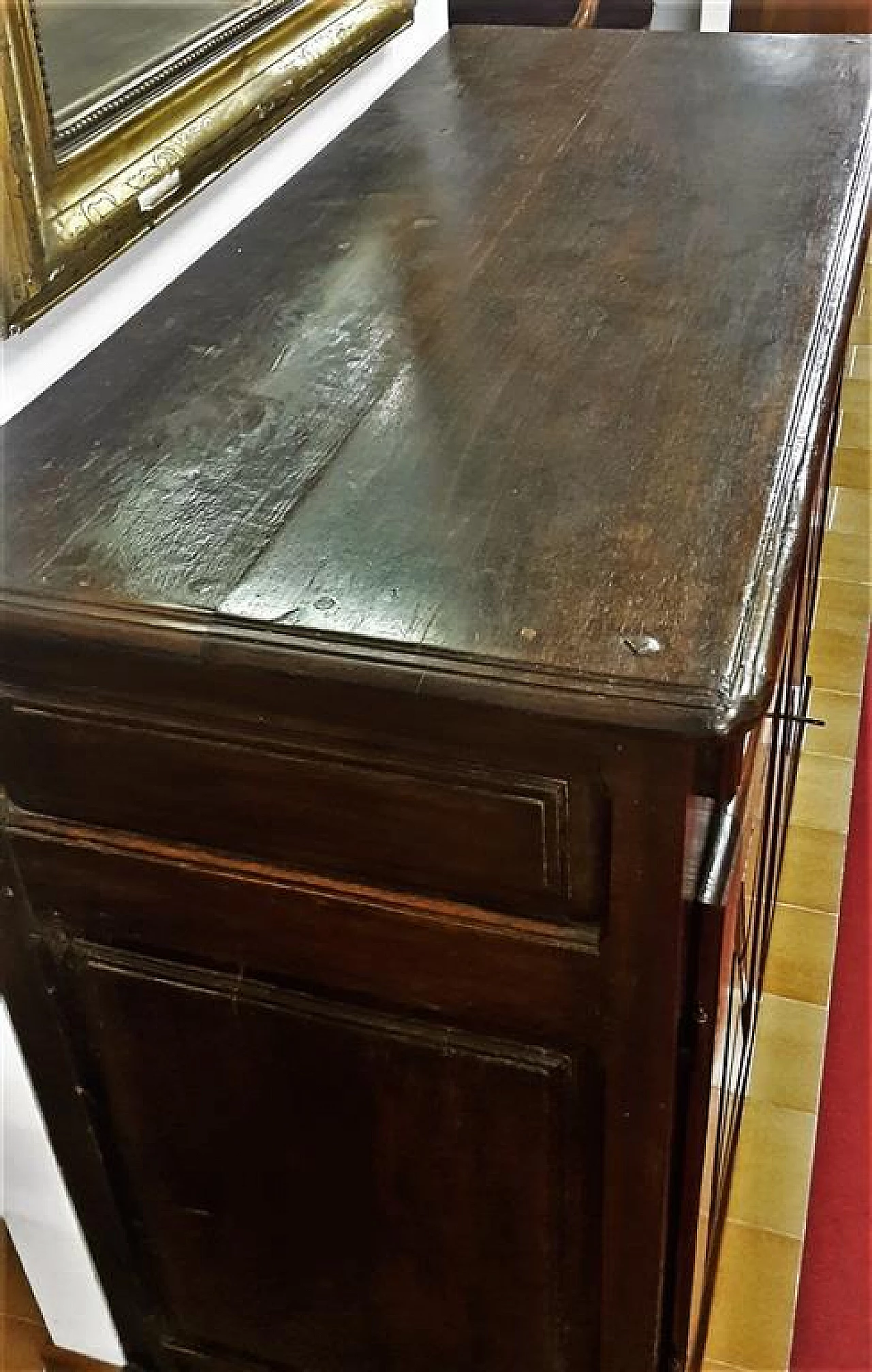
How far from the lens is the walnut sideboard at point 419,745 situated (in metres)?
0.69

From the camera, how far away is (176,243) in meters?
1.05

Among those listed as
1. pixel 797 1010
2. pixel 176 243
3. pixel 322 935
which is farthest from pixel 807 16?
pixel 322 935

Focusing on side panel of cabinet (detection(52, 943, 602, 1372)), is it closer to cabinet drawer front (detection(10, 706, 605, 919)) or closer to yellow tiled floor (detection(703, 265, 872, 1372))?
cabinet drawer front (detection(10, 706, 605, 919))

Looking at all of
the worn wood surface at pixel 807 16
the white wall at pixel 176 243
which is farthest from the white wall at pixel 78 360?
the worn wood surface at pixel 807 16

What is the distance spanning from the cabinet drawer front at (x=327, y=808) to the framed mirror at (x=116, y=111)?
26 cm

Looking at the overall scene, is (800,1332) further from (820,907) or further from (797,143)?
(797,143)

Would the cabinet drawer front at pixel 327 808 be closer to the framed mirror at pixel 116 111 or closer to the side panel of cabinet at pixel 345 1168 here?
the side panel of cabinet at pixel 345 1168

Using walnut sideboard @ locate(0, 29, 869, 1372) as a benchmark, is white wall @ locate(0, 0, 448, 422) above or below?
above

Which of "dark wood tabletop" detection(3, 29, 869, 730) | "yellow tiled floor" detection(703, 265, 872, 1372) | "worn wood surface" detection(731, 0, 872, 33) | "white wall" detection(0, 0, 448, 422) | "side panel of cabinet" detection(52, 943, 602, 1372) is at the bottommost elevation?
"yellow tiled floor" detection(703, 265, 872, 1372)

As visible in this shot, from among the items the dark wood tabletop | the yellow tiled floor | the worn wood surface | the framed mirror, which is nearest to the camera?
the dark wood tabletop

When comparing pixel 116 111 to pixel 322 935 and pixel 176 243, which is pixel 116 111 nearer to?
pixel 176 243

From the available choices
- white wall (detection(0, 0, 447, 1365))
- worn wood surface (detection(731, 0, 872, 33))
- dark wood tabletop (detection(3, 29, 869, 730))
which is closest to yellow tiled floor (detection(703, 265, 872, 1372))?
white wall (detection(0, 0, 447, 1365))

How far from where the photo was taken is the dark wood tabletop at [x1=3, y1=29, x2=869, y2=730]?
0.68 m

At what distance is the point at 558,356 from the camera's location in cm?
91
